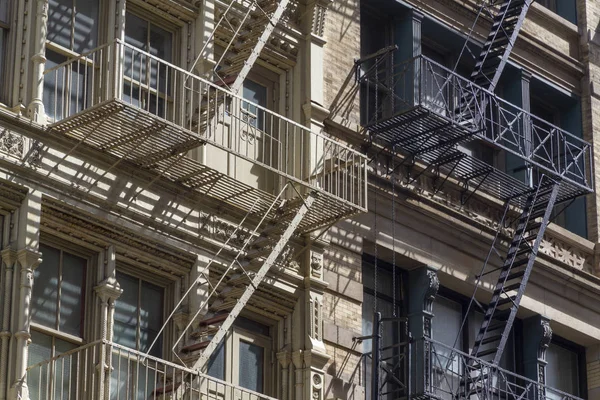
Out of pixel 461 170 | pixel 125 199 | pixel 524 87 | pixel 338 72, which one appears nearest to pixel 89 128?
pixel 125 199

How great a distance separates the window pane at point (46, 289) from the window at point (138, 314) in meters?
1.04

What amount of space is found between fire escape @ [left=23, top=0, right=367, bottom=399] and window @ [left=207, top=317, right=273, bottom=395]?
0.40m

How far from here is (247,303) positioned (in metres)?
25.7

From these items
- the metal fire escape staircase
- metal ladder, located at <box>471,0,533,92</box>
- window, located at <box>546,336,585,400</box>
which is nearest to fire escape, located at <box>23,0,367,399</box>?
the metal fire escape staircase

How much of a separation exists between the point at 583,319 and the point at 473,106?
433 centimetres

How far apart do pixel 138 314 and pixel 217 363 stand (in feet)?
4.75

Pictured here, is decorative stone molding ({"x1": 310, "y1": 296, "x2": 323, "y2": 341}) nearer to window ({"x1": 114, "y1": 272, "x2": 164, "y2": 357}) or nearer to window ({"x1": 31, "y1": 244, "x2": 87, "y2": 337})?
window ({"x1": 114, "y1": 272, "x2": 164, "y2": 357})

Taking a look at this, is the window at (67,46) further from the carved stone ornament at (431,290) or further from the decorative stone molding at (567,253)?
the decorative stone molding at (567,253)

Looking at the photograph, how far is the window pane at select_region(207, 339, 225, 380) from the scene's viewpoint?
2505 centimetres

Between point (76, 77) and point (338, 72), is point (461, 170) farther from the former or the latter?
point (76, 77)

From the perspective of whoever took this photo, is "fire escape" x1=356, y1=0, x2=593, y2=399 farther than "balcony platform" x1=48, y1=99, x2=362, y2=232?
Yes

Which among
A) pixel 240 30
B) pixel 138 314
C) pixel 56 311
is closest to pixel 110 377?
pixel 56 311

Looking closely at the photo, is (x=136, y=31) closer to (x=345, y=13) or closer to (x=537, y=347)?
(x=345, y=13)

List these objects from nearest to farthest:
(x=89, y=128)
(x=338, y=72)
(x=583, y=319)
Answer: (x=89, y=128) < (x=338, y=72) < (x=583, y=319)
